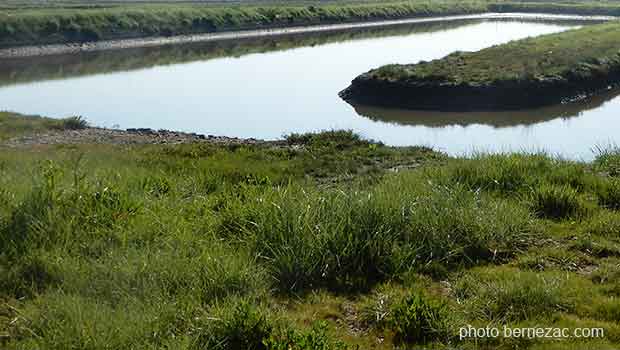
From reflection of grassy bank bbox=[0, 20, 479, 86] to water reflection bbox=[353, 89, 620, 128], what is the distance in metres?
14.6

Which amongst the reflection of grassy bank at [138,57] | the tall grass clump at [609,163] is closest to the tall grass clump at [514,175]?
the tall grass clump at [609,163]

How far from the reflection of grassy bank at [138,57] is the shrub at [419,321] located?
2731 centimetres

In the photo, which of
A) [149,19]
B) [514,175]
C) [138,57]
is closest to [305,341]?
[514,175]

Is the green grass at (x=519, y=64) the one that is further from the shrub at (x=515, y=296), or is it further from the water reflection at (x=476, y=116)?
the shrub at (x=515, y=296)

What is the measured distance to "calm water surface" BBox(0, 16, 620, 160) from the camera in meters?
20.2

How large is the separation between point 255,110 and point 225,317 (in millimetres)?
18760

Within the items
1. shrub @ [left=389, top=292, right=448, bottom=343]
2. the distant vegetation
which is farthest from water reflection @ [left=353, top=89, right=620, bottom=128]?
the distant vegetation

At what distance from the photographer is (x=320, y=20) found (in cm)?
5791

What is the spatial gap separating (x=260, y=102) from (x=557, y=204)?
17.6 metres

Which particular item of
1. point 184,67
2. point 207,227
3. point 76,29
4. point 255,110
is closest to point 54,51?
point 76,29

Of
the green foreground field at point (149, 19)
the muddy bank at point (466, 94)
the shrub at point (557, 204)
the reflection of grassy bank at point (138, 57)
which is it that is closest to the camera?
the shrub at point (557, 204)

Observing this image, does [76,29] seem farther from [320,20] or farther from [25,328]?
[25,328]

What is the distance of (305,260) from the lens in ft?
20.4

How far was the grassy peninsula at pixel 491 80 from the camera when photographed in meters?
24.3
